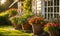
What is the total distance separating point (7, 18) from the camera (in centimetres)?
1933

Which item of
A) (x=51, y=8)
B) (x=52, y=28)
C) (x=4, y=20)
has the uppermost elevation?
(x=51, y=8)

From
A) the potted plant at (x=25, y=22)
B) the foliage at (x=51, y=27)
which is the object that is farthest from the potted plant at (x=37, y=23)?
the potted plant at (x=25, y=22)

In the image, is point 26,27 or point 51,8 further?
point 26,27

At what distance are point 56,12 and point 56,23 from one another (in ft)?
5.55

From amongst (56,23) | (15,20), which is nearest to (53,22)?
(56,23)

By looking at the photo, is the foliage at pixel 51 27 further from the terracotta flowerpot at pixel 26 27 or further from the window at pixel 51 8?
the terracotta flowerpot at pixel 26 27

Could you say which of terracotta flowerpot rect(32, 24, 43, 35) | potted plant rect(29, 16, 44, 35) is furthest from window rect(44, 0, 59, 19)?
terracotta flowerpot rect(32, 24, 43, 35)

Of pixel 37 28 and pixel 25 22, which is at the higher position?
pixel 25 22

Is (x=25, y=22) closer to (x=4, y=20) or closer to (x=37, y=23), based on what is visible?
(x=37, y=23)

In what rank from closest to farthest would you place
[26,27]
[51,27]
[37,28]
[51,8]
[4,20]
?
[51,27] → [37,28] → [51,8] → [26,27] → [4,20]

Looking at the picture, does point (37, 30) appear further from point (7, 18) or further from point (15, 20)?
point (7, 18)

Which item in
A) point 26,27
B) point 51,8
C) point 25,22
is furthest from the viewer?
point 26,27

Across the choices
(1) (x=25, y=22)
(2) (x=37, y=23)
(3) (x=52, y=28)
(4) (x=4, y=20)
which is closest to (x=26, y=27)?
(1) (x=25, y=22)

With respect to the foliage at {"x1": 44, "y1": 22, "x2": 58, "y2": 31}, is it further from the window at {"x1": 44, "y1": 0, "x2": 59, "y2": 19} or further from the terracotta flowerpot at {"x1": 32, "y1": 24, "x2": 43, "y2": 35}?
the window at {"x1": 44, "y1": 0, "x2": 59, "y2": 19}
